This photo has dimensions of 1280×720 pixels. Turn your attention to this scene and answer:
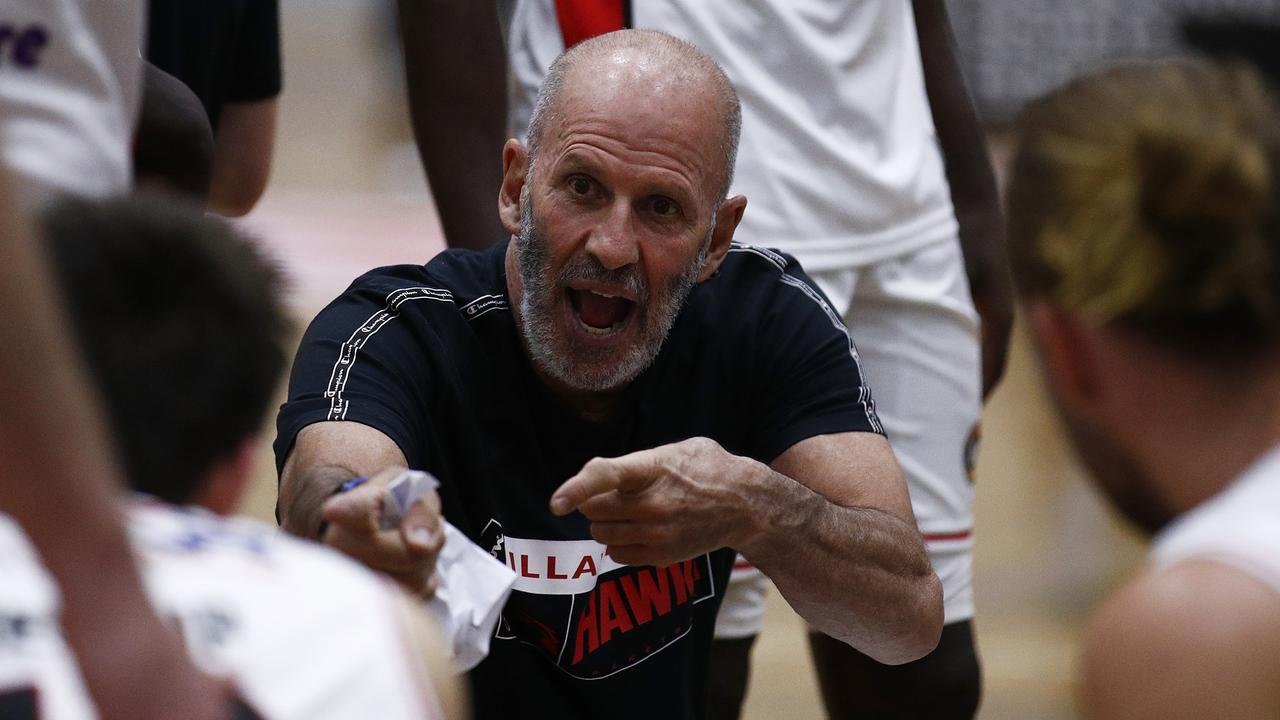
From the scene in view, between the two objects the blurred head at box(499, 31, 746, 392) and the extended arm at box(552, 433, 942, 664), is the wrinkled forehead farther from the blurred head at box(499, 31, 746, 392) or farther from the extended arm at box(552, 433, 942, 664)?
the extended arm at box(552, 433, 942, 664)

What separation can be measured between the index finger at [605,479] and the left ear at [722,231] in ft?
2.13

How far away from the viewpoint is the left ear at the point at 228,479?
143 centimetres

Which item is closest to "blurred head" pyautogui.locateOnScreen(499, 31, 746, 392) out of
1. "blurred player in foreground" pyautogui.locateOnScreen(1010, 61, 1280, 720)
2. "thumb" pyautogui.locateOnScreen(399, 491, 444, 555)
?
"thumb" pyautogui.locateOnScreen(399, 491, 444, 555)

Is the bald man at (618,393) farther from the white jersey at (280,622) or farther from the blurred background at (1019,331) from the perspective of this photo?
the white jersey at (280,622)

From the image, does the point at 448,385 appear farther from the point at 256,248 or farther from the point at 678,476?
the point at 256,248

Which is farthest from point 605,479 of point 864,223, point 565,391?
point 864,223

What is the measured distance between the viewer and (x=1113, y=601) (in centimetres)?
140

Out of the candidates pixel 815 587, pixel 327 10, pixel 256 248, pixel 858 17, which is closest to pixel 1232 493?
pixel 256 248

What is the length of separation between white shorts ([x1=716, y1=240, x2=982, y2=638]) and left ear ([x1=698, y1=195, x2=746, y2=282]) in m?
0.61

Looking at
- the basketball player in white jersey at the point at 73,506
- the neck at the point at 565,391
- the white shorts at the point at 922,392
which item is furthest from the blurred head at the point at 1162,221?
the white shorts at the point at 922,392

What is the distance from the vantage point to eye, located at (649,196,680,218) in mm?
2758

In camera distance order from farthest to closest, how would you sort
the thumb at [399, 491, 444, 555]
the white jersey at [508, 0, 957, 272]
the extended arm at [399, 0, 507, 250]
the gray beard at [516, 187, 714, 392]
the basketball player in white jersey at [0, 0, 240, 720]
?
the white jersey at [508, 0, 957, 272] < the extended arm at [399, 0, 507, 250] < the gray beard at [516, 187, 714, 392] < the thumb at [399, 491, 444, 555] < the basketball player in white jersey at [0, 0, 240, 720]

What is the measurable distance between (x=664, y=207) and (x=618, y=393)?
0.99ft

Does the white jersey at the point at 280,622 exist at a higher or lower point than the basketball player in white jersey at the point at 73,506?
lower
